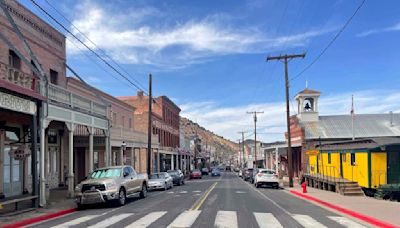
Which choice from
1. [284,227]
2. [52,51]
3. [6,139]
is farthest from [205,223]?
[52,51]

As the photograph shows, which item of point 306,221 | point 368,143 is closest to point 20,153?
point 306,221

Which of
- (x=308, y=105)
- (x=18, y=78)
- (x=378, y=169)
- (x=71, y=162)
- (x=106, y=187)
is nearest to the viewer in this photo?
(x=18, y=78)

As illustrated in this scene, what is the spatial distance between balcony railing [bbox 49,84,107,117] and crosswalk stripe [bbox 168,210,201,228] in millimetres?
8624

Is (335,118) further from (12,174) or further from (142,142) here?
(12,174)

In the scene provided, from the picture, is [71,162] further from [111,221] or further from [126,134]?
[126,134]

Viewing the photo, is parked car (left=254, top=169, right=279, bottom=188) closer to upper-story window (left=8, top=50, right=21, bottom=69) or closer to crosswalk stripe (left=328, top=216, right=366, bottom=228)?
upper-story window (left=8, top=50, right=21, bottom=69)

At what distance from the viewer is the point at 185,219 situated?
1388cm

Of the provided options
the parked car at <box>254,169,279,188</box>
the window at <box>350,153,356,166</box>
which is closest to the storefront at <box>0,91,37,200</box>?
the parked car at <box>254,169,279,188</box>

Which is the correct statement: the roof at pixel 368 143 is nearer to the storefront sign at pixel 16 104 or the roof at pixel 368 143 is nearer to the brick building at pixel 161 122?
the storefront sign at pixel 16 104

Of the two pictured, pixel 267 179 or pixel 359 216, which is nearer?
pixel 359 216

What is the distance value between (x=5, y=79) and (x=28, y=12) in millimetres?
10856

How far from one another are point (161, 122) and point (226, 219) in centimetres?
5376

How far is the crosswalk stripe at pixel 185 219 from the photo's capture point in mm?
12579

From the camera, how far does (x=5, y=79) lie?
16.0 m
